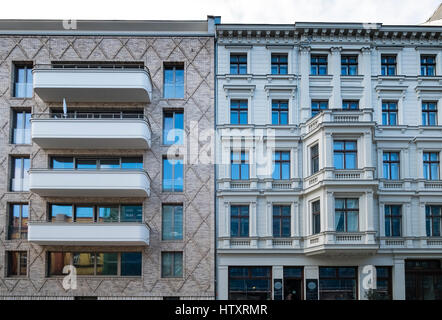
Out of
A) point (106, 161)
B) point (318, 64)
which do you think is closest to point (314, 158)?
point (318, 64)

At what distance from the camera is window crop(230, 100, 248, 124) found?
86.5 feet

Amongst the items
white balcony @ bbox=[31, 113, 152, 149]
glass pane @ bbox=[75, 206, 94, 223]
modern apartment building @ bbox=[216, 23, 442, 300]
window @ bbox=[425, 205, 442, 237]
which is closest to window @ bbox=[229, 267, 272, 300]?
modern apartment building @ bbox=[216, 23, 442, 300]

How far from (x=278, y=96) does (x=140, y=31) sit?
787 centimetres

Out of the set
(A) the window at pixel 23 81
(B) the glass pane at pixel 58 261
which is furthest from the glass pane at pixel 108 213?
(A) the window at pixel 23 81

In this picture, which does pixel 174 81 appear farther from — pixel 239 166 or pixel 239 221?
pixel 239 221

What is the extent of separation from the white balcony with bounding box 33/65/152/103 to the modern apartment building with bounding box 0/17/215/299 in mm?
53

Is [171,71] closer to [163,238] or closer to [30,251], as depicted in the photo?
[163,238]

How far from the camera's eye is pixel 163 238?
25516 millimetres

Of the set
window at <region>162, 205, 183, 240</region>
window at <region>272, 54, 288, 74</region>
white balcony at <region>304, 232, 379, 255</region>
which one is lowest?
white balcony at <region>304, 232, 379, 255</region>

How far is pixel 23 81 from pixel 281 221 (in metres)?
14.9

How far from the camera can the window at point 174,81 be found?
2686cm

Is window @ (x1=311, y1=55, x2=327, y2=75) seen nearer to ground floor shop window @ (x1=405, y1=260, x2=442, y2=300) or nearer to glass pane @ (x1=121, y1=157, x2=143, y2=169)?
glass pane @ (x1=121, y1=157, x2=143, y2=169)

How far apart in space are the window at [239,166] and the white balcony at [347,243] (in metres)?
4.82
